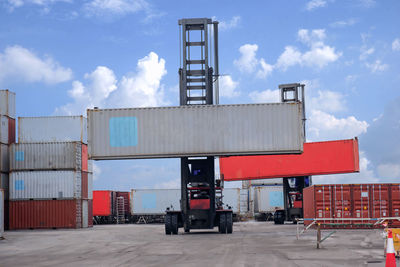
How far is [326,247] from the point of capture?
1705 cm

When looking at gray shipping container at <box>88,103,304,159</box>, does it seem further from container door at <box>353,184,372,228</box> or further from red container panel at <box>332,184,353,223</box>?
container door at <box>353,184,372,228</box>

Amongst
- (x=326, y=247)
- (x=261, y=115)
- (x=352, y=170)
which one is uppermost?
(x=261, y=115)

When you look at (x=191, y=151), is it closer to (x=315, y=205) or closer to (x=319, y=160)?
(x=315, y=205)

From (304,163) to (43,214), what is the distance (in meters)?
18.7

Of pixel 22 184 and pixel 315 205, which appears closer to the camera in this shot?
pixel 315 205

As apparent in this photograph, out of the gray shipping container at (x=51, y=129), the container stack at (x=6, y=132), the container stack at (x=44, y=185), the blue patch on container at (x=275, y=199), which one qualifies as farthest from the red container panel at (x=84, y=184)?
the blue patch on container at (x=275, y=199)

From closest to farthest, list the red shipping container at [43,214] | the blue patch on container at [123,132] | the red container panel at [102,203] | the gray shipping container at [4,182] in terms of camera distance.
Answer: the blue patch on container at [123,132] < the red shipping container at [43,214] < the gray shipping container at [4,182] < the red container panel at [102,203]

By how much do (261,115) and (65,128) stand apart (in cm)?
1850

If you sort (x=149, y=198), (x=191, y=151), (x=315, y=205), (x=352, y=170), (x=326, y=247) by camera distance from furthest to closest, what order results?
(x=149, y=198) → (x=352, y=170) → (x=315, y=205) → (x=191, y=151) → (x=326, y=247)

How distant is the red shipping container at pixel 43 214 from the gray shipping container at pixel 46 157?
2504mm

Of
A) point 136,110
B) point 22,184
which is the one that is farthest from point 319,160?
point 22,184

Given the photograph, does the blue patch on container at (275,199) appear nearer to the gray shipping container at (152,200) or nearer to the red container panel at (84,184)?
the gray shipping container at (152,200)

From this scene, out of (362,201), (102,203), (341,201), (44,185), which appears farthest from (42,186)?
(362,201)

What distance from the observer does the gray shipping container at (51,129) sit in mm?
39438
